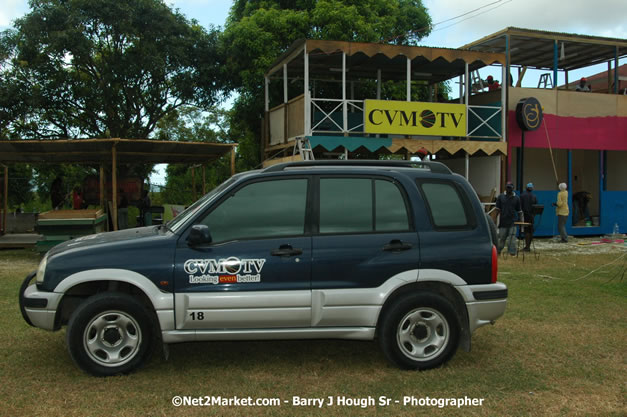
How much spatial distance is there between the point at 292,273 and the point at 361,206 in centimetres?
87

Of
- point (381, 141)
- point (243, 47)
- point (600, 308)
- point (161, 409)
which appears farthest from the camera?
point (243, 47)

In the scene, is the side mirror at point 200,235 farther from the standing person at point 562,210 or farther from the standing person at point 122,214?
the standing person at point 562,210

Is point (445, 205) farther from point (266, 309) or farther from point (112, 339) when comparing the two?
point (112, 339)

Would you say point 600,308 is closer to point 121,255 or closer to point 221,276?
point 221,276

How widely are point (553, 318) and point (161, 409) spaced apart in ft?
16.3

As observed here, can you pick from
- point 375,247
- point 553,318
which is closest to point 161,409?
point 375,247

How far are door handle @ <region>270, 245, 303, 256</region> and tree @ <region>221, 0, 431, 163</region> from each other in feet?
51.2

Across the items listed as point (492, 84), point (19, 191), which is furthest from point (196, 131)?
point (492, 84)

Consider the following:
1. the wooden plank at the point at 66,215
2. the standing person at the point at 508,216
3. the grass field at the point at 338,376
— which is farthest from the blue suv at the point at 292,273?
the standing person at the point at 508,216

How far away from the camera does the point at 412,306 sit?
189 inches

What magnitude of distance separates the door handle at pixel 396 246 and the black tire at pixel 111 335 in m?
2.12

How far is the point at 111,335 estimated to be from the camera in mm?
4664

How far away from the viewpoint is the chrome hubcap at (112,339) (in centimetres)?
465

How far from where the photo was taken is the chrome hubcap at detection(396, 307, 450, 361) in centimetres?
484
